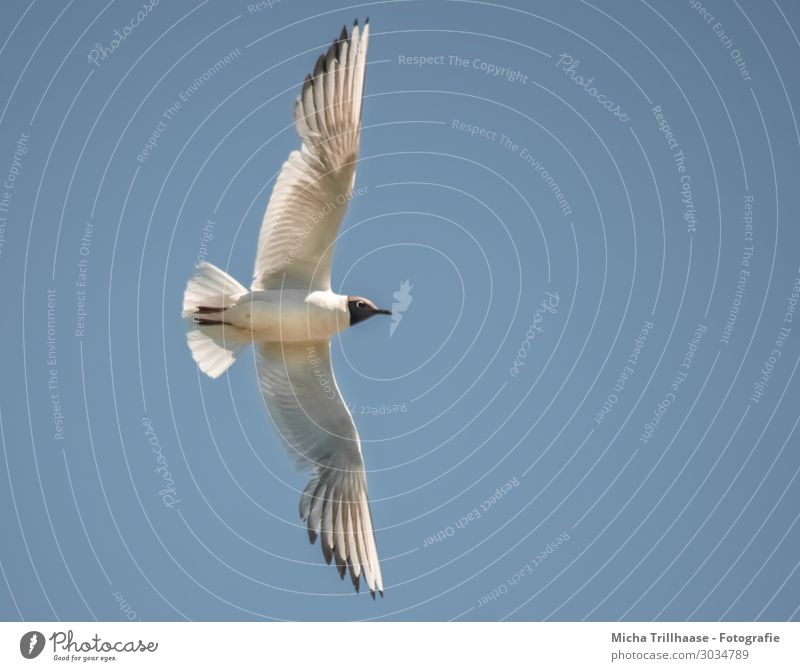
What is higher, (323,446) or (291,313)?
(291,313)

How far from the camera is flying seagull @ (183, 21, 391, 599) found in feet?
39.9

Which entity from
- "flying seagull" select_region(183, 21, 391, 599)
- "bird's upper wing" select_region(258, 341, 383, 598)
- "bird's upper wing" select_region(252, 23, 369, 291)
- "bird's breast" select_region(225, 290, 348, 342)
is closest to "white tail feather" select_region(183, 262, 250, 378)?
"flying seagull" select_region(183, 21, 391, 599)

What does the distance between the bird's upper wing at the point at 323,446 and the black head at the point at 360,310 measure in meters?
0.56

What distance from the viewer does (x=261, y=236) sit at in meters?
12.5

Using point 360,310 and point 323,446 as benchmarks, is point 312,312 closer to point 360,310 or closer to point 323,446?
point 360,310

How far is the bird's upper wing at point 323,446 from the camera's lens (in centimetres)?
1295

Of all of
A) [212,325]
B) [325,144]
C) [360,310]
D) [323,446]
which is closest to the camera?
[325,144]

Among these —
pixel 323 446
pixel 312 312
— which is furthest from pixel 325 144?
pixel 323 446

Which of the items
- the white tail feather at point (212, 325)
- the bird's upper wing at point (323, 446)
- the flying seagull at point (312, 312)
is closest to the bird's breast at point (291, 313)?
the flying seagull at point (312, 312)

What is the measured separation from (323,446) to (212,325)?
1.71 metres

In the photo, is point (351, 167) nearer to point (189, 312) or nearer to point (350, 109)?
point (350, 109)

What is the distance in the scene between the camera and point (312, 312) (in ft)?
41.0

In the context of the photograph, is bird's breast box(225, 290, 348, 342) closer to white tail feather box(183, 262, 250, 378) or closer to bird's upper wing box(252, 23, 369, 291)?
white tail feather box(183, 262, 250, 378)
